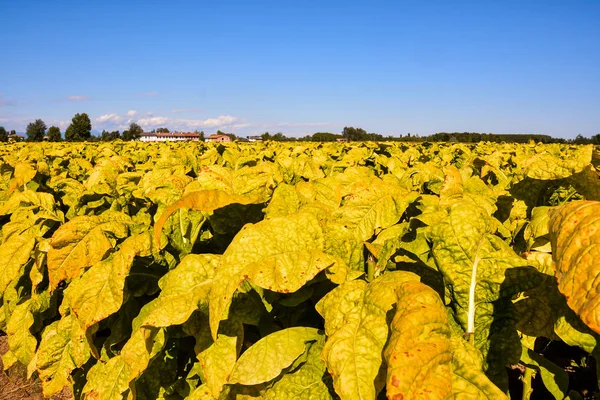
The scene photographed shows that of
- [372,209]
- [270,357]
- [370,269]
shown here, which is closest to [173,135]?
[372,209]

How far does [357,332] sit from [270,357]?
0.41 m

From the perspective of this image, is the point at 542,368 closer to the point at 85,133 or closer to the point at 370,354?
the point at 370,354

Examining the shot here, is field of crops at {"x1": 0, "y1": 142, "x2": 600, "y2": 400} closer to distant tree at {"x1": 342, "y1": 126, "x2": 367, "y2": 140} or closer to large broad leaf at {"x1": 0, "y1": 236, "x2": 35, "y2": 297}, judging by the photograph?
large broad leaf at {"x1": 0, "y1": 236, "x2": 35, "y2": 297}

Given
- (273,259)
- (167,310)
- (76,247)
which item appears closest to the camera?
(273,259)

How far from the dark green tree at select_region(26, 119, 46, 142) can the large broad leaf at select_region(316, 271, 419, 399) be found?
298 feet

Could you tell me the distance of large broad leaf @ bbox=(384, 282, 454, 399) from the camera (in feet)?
3.02

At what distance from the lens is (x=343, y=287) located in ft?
4.64

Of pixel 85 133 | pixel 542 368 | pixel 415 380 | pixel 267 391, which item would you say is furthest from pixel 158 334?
pixel 85 133

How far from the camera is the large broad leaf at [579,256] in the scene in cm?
88

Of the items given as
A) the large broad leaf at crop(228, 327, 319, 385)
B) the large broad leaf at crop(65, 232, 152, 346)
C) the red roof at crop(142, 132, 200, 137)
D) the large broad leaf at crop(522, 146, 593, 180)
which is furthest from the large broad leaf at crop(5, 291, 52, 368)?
the red roof at crop(142, 132, 200, 137)

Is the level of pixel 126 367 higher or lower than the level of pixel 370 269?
lower

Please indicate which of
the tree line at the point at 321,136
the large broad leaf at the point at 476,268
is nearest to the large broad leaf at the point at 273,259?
the large broad leaf at the point at 476,268

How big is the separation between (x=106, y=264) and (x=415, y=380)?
66.3 inches

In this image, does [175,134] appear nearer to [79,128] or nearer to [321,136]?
[79,128]
